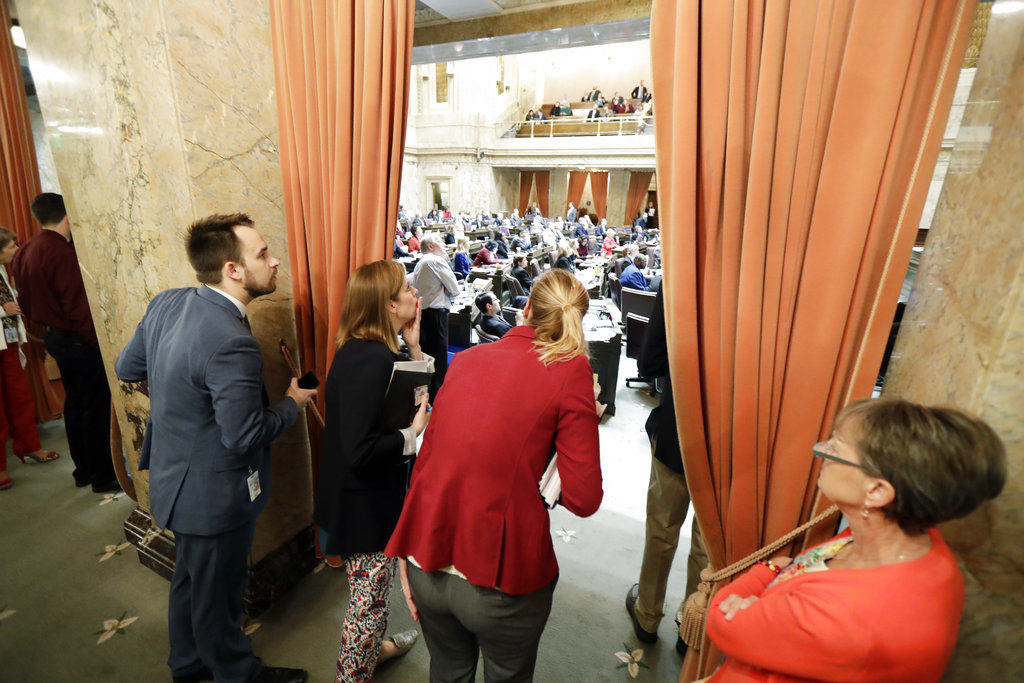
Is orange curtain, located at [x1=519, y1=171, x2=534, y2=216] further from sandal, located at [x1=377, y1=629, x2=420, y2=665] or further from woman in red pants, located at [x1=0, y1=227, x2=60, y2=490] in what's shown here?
sandal, located at [x1=377, y1=629, x2=420, y2=665]

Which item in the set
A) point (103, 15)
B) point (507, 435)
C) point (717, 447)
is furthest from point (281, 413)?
point (103, 15)

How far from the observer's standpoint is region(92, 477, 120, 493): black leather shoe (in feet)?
10.0

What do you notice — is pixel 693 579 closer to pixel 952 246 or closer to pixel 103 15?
pixel 952 246

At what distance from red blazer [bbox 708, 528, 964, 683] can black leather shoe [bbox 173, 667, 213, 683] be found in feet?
6.79

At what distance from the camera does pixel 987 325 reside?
888mm

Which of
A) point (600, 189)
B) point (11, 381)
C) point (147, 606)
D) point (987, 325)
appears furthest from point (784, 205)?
point (600, 189)

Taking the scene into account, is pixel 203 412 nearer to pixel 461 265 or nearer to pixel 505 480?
pixel 505 480

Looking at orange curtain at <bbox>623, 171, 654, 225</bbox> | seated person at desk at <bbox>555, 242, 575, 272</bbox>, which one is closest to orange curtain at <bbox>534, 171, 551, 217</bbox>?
orange curtain at <bbox>623, 171, 654, 225</bbox>

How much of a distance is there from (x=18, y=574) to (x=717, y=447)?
345 centimetres

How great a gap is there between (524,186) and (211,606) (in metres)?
24.6

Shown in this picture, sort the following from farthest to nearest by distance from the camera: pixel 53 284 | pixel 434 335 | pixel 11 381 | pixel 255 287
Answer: pixel 434 335 → pixel 11 381 → pixel 53 284 → pixel 255 287

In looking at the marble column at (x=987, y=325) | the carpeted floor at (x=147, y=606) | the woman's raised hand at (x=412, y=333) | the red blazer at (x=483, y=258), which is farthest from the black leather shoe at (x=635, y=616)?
the red blazer at (x=483, y=258)

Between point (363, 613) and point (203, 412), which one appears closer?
point (203, 412)

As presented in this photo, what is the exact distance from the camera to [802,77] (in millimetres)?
985
